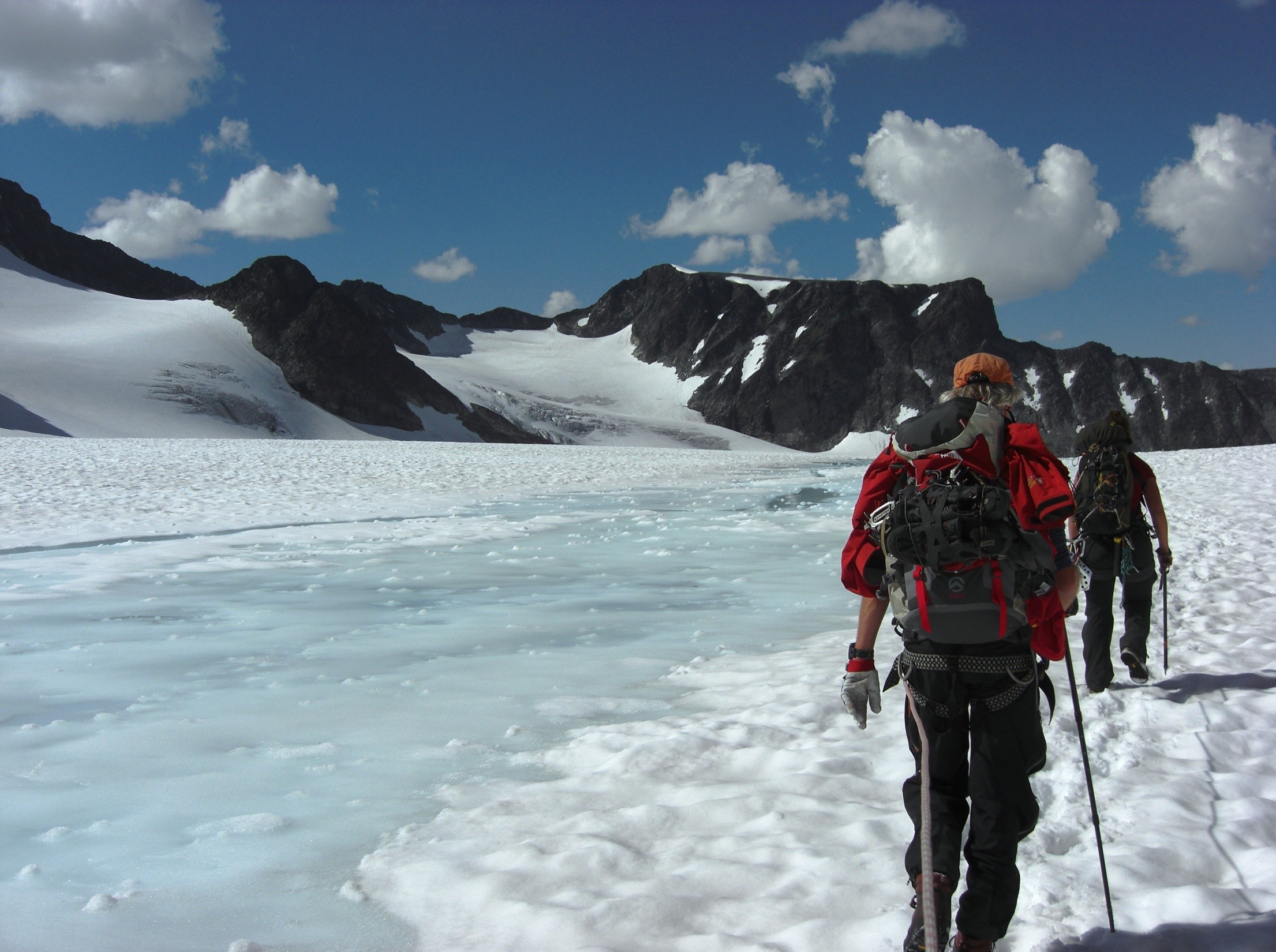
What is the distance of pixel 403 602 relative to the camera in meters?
8.50

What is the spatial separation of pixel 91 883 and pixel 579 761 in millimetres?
2158

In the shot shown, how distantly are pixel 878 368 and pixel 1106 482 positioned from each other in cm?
14437

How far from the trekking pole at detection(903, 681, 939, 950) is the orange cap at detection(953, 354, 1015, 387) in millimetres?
1044

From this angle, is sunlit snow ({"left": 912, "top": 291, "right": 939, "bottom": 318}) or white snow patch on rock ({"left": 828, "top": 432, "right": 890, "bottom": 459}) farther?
sunlit snow ({"left": 912, "top": 291, "right": 939, "bottom": 318})

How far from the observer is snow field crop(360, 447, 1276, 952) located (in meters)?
2.89

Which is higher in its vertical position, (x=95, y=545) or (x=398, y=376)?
(x=398, y=376)

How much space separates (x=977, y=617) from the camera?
2549 millimetres

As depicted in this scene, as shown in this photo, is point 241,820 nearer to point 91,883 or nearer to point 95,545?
point 91,883

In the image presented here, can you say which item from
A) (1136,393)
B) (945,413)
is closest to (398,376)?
(945,413)

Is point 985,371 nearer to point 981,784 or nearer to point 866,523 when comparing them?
point 866,523

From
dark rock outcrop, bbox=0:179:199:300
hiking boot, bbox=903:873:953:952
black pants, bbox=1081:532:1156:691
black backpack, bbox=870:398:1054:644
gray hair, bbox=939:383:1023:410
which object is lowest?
hiking boot, bbox=903:873:953:952

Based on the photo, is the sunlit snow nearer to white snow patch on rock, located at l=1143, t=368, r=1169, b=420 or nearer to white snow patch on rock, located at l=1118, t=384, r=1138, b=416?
white snow patch on rock, located at l=1118, t=384, r=1138, b=416

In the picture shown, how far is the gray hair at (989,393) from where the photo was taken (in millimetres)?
2809

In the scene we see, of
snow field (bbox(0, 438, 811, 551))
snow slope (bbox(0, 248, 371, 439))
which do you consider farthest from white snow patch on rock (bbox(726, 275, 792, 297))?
snow field (bbox(0, 438, 811, 551))
